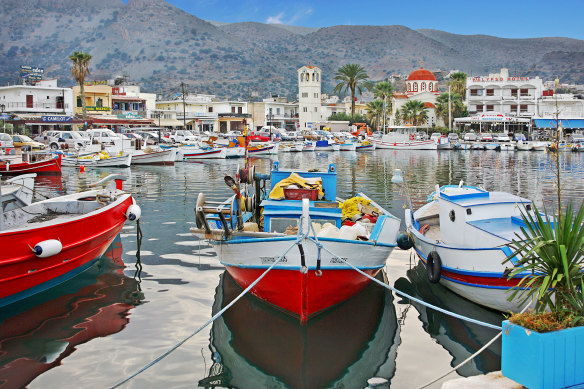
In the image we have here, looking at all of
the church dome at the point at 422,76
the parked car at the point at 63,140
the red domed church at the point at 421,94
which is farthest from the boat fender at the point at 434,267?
the church dome at the point at 422,76

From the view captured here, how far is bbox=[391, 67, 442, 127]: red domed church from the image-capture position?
108 metres

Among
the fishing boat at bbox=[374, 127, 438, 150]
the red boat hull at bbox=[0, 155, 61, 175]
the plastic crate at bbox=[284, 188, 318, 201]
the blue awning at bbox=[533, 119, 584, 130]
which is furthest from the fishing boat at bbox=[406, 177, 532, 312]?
the blue awning at bbox=[533, 119, 584, 130]

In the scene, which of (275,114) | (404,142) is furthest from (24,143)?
(275,114)

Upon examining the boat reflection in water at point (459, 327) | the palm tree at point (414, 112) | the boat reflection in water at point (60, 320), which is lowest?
the boat reflection in water at point (459, 327)

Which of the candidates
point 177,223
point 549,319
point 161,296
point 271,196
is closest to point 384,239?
point 271,196

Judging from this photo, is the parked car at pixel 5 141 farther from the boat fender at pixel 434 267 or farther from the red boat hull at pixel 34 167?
the boat fender at pixel 434 267

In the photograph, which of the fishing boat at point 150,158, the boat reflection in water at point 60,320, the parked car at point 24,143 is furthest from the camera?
the fishing boat at point 150,158

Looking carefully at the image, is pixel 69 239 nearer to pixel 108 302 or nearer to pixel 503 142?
pixel 108 302

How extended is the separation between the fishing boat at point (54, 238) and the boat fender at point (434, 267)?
7.94 metres

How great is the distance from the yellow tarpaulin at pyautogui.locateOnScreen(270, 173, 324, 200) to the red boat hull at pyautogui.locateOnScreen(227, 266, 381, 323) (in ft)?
11.4

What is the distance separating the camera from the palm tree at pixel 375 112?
111500 mm

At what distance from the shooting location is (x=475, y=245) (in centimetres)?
1202

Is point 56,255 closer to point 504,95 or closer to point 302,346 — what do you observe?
point 302,346

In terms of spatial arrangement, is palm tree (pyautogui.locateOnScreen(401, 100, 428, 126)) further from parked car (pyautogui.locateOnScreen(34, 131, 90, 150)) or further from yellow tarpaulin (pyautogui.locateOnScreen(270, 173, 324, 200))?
yellow tarpaulin (pyautogui.locateOnScreen(270, 173, 324, 200))
